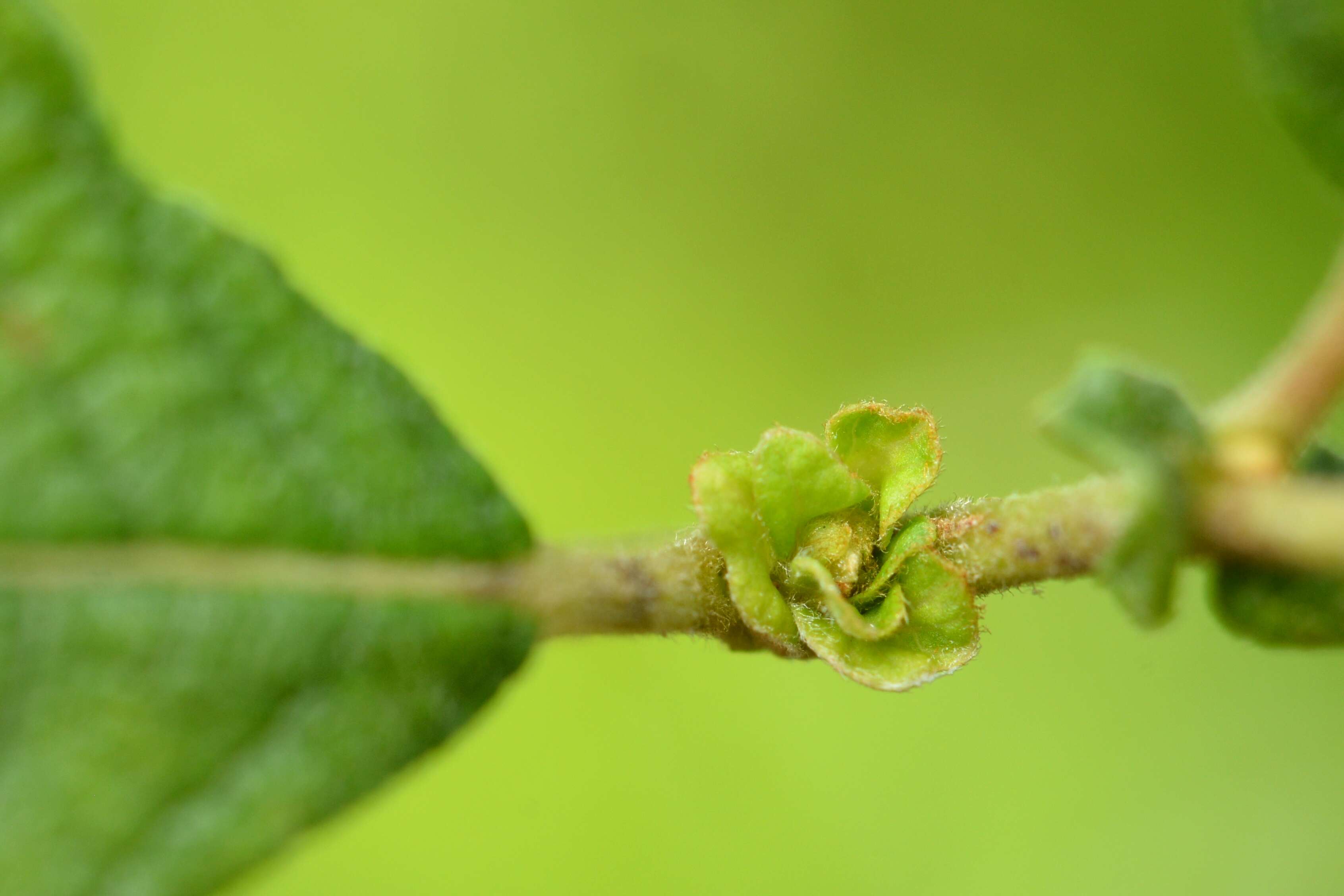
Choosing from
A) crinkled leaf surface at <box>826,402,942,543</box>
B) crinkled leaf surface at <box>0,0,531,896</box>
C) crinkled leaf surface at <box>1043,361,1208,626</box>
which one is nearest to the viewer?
crinkled leaf surface at <box>1043,361,1208,626</box>

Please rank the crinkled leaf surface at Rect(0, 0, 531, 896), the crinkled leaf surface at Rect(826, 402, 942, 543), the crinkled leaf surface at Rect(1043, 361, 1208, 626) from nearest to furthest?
the crinkled leaf surface at Rect(1043, 361, 1208, 626), the crinkled leaf surface at Rect(0, 0, 531, 896), the crinkled leaf surface at Rect(826, 402, 942, 543)

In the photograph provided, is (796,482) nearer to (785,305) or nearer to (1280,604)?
(1280,604)

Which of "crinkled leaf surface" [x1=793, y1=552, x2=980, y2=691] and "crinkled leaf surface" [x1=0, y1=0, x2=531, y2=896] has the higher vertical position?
"crinkled leaf surface" [x1=0, y1=0, x2=531, y2=896]

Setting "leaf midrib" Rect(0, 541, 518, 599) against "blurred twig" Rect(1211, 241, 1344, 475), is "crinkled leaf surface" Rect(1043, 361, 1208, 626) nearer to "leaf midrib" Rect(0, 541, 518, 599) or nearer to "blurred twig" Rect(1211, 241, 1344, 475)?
"blurred twig" Rect(1211, 241, 1344, 475)

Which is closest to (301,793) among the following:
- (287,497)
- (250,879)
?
A: (250,879)

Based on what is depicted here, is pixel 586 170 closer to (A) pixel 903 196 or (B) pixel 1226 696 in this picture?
(A) pixel 903 196

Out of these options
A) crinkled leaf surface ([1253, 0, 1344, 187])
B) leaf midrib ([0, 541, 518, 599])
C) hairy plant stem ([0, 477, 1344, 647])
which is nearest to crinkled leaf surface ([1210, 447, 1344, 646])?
hairy plant stem ([0, 477, 1344, 647])

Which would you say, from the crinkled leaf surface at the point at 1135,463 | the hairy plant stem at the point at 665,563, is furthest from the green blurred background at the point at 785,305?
the crinkled leaf surface at the point at 1135,463
